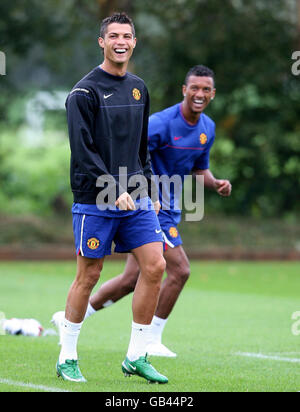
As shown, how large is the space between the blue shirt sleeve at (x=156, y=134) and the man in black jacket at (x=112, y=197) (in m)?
1.76

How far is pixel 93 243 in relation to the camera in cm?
644

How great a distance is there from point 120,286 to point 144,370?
1926 millimetres

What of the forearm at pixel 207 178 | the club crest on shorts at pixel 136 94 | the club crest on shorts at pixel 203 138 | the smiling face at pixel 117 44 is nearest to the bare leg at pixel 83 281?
the club crest on shorts at pixel 136 94

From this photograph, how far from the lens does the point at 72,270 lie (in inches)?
842

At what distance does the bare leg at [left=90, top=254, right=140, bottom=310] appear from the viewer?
27.2 feet

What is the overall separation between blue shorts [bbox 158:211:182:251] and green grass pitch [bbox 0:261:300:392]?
1059 mm

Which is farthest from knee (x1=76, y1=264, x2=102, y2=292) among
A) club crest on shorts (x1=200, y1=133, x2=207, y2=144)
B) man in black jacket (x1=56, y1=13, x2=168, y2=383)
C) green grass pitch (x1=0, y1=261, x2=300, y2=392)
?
club crest on shorts (x1=200, y1=133, x2=207, y2=144)

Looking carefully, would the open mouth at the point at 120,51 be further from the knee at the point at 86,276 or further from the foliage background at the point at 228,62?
the foliage background at the point at 228,62

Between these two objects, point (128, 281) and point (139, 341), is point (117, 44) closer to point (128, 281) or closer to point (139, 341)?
point (139, 341)

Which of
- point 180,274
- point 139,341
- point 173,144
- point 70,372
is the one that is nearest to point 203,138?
point 173,144

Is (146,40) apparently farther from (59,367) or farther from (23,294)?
(59,367)

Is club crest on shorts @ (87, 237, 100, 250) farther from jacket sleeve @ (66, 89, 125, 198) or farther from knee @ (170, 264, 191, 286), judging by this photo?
knee @ (170, 264, 191, 286)

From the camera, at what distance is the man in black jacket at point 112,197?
21.0ft

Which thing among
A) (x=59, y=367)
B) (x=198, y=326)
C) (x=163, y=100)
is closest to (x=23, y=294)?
(x=198, y=326)
